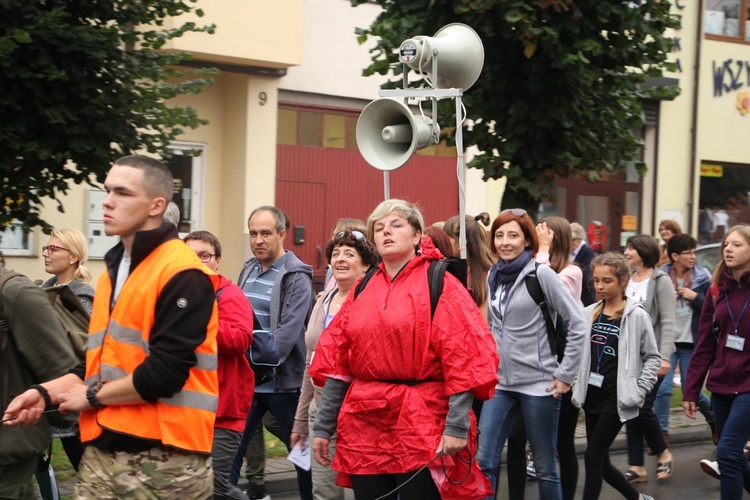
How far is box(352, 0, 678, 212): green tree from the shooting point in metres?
9.32

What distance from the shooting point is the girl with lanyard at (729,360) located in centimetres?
661

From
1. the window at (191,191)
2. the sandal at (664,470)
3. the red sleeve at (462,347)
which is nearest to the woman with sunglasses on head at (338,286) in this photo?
the red sleeve at (462,347)

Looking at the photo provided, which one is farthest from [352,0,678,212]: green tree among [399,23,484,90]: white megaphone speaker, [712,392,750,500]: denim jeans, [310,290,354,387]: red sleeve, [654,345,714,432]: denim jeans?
[310,290,354,387]: red sleeve

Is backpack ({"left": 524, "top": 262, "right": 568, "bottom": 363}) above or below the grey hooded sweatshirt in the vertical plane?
above

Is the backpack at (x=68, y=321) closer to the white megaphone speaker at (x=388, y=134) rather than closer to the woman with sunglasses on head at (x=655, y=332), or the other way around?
the white megaphone speaker at (x=388, y=134)

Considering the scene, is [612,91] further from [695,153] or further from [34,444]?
[695,153]

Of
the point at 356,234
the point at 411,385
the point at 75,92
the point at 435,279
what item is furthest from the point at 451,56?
Answer: the point at 75,92

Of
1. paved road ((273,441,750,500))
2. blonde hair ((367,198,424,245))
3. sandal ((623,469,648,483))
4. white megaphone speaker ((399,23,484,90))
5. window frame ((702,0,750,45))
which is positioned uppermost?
window frame ((702,0,750,45))

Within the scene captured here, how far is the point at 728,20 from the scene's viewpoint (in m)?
20.7

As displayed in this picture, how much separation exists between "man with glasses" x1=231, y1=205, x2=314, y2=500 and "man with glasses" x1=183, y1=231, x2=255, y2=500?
111 cm

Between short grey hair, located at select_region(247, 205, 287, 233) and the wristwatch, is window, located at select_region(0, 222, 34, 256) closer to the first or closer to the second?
short grey hair, located at select_region(247, 205, 287, 233)

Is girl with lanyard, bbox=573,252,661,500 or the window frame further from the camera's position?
the window frame

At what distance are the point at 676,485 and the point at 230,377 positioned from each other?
469 cm

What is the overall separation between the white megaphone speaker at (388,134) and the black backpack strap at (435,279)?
5.27 feet
